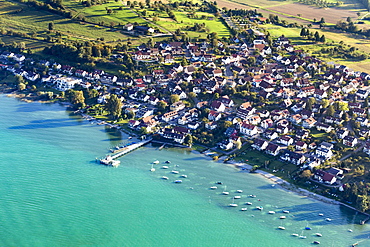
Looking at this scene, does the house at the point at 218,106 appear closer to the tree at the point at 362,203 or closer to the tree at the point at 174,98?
the tree at the point at 174,98

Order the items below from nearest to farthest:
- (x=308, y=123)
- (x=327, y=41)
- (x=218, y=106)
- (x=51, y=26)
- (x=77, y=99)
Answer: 1. (x=308, y=123)
2. (x=218, y=106)
3. (x=77, y=99)
4. (x=51, y=26)
5. (x=327, y=41)

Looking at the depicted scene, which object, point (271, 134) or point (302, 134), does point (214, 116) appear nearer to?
point (271, 134)

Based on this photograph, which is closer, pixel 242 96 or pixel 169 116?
pixel 169 116

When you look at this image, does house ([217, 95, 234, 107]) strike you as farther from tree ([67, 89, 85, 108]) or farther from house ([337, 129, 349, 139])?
tree ([67, 89, 85, 108])

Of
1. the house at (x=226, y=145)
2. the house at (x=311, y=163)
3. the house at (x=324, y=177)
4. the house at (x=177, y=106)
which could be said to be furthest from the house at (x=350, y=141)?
the house at (x=177, y=106)

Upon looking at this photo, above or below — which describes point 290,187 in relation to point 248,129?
below

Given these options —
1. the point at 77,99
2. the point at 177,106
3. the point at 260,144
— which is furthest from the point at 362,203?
the point at 77,99

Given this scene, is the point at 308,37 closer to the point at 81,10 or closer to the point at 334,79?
the point at 334,79
